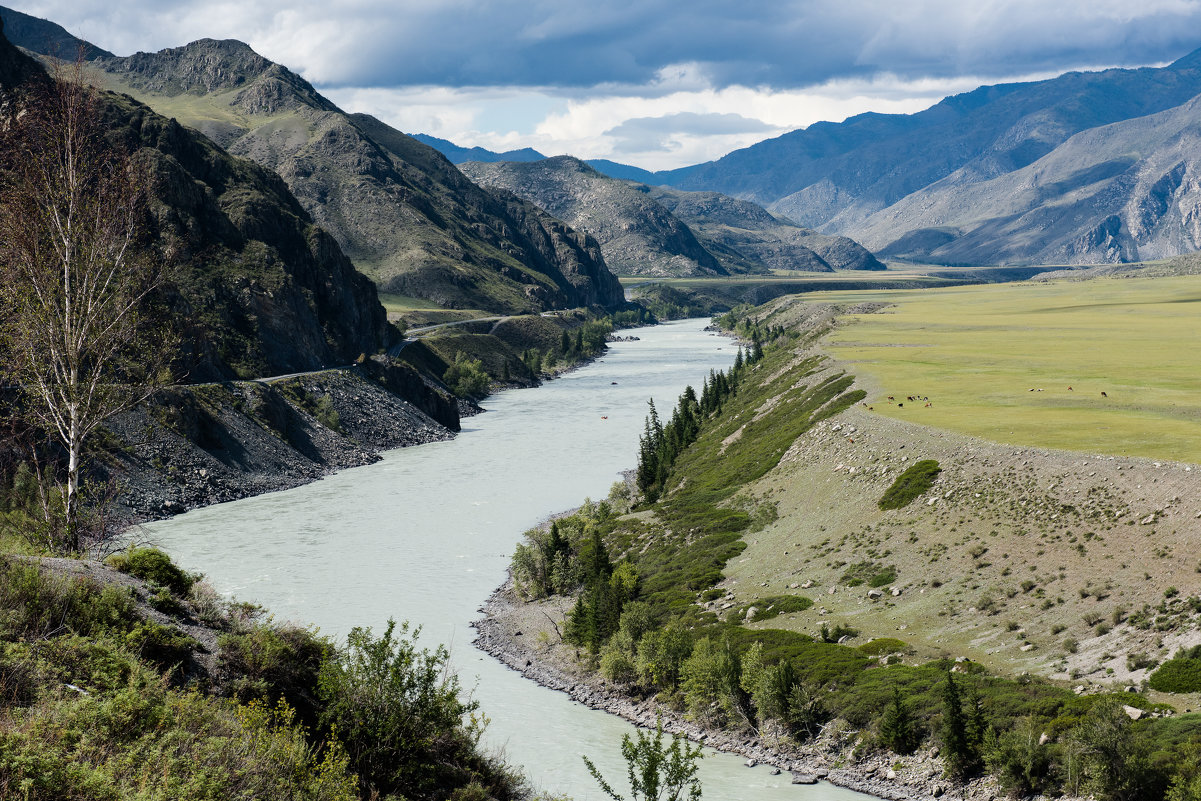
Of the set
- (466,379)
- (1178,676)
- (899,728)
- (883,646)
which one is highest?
(466,379)

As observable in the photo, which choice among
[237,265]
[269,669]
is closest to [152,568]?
[269,669]

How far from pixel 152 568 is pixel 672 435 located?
264 ft

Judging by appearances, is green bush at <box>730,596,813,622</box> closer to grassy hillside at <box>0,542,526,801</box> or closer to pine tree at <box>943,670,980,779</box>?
pine tree at <box>943,670,980,779</box>

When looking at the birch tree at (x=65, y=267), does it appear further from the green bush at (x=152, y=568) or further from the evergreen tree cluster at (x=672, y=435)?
the evergreen tree cluster at (x=672, y=435)

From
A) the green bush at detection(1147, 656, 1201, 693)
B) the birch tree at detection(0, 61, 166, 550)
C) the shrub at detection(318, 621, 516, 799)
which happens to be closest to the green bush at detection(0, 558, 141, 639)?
the shrub at detection(318, 621, 516, 799)

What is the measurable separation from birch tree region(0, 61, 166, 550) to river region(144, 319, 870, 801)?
18270 mm

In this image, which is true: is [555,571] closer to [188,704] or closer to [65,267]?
[65,267]

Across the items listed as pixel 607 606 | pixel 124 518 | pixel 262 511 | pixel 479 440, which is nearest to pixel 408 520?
pixel 262 511

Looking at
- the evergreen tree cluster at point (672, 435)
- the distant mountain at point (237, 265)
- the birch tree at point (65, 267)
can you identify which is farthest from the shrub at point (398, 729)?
the distant mountain at point (237, 265)

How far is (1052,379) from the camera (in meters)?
84.5

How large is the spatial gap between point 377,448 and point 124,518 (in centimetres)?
4269

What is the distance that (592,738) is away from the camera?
133 ft

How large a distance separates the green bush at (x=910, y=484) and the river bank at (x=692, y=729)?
18.2 m

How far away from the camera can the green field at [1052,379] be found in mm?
55656
